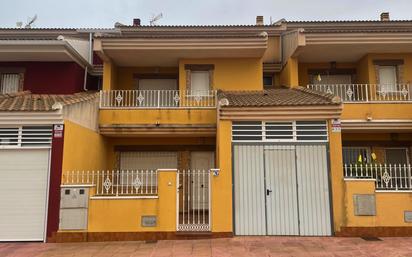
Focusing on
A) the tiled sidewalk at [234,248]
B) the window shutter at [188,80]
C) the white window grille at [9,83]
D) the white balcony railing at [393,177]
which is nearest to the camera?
the tiled sidewalk at [234,248]

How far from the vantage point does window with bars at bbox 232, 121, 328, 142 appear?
33.2 ft

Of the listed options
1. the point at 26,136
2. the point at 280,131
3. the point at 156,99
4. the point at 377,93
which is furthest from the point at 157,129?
the point at 377,93

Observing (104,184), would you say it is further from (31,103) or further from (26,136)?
(31,103)

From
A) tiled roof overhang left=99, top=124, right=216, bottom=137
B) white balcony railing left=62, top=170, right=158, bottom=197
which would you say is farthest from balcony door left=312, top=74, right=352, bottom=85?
white balcony railing left=62, top=170, right=158, bottom=197

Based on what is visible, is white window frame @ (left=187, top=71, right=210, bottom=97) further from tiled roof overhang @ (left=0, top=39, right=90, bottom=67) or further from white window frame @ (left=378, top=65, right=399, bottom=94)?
white window frame @ (left=378, top=65, right=399, bottom=94)

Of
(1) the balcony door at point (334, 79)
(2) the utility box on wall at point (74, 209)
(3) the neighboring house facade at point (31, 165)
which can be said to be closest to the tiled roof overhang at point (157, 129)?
(3) the neighboring house facade at point (31, 165)

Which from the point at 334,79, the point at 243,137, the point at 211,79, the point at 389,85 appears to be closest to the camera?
the point at 243,137

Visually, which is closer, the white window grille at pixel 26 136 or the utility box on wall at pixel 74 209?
the utility box on wall at pixel 74 209

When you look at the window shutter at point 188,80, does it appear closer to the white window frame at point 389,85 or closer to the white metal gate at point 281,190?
the white metal gate at point 281,190

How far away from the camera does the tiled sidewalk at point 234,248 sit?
8.19 meters

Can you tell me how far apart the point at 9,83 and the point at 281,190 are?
12.0m

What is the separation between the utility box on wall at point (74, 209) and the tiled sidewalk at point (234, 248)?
513 mm

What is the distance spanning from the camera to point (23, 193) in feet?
32.2

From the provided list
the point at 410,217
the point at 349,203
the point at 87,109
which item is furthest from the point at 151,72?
the point at 410,217
